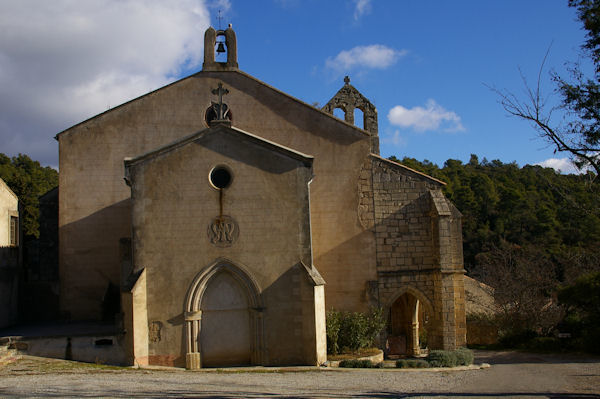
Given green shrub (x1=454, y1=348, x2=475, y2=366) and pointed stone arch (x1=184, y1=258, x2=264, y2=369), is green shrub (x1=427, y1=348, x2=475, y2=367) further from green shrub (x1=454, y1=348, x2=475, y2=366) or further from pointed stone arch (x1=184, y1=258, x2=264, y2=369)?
pointed stone arch (x1=184, y1=258, x2=264, y2=369)

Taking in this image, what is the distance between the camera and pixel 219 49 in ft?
63.9

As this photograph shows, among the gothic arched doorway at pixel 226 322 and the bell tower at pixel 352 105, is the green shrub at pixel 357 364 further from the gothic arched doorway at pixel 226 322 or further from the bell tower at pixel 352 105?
the bell tower at pixel 352 105

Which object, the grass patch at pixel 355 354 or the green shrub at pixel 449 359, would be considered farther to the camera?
the grass patch at pixel 355 354

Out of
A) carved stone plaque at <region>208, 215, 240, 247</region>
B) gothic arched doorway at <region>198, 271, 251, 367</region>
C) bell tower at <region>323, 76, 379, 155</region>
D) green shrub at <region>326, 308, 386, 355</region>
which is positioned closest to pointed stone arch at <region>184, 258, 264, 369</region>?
gothic arched doorway at <region>198, 271, 251, 367</region>

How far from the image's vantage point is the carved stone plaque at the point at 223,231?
1480 cm

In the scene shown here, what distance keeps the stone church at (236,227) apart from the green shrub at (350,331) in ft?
2.74

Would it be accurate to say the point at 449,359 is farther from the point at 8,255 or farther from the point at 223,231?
the point at 8,255

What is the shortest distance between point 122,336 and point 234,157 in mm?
5639

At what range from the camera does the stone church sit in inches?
575

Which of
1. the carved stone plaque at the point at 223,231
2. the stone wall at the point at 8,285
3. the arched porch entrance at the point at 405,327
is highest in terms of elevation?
the carved stone plaque at the point at 223,231

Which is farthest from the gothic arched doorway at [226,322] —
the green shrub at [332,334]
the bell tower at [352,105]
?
the bell tower at [352,105]

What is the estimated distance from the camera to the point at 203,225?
14.8m

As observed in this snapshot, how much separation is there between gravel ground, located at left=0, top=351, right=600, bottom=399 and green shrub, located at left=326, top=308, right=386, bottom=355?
2157 mm

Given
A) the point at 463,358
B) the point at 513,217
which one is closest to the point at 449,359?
the point at 463,358
